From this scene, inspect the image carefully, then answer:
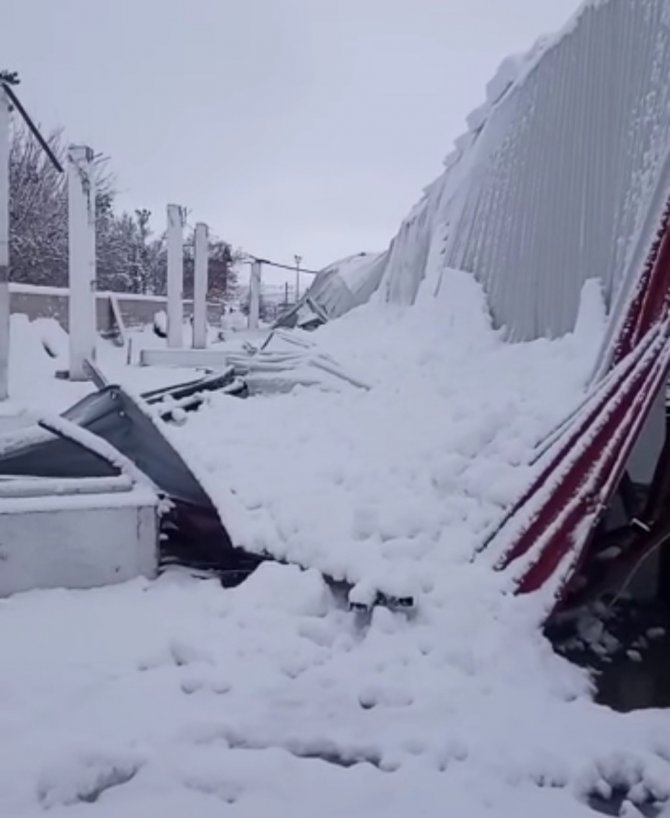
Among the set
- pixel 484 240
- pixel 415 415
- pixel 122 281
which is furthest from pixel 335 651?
pixel 122 281

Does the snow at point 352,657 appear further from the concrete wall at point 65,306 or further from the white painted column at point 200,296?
the white painted column at point 200,296

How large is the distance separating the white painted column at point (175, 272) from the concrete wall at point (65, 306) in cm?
179

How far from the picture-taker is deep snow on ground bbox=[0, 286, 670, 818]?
1637 mm

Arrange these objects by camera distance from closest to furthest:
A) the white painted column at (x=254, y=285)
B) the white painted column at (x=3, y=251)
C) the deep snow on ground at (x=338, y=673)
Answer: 1. the deep snow on ground at (x=338, y=673)
2. the white painted column at (x=3, y=251)
3. the white painted column at (x=254, y=285)

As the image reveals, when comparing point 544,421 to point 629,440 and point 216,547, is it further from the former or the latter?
point 216,547

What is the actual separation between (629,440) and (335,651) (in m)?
1.18

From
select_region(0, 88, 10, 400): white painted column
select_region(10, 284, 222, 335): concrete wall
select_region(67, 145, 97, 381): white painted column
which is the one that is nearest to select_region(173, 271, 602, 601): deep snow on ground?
select_region(0, 88, 10, 400): white painted column

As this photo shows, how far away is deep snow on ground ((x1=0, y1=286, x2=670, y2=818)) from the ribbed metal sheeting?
1.71 ft

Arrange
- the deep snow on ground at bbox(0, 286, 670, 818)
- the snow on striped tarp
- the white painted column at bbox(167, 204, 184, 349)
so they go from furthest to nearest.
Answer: the white painted column at bbox(167, 204, 184, 349)
the snow on striped tarp
the deep snow on ground at bbox(0, 286, 670, 818)

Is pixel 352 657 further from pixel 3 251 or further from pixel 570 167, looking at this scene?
pixel 3 251

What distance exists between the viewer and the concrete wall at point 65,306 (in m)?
10.2

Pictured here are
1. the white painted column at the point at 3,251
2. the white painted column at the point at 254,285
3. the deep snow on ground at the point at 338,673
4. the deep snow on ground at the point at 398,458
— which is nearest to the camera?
the deep snow on ground at the point at 338,673

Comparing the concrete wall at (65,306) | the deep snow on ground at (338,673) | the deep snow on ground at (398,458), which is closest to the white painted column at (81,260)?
the concrete wall at (65,306)

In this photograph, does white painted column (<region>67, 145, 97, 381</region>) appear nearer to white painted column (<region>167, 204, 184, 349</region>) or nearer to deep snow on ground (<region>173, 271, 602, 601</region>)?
deep snow on ground (<region>173, 271, 602, 601</region>)
